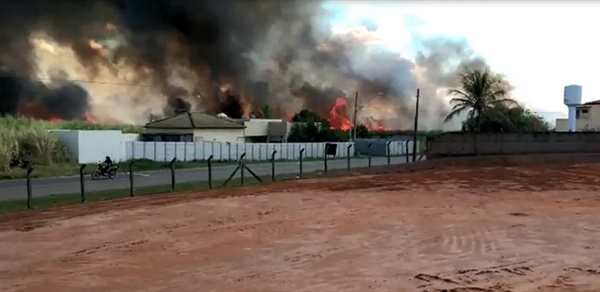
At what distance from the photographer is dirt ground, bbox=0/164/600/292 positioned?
8023mm

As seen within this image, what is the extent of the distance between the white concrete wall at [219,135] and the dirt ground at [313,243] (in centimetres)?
2725

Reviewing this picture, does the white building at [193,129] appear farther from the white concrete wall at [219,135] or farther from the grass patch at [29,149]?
the grass patch at [29,149]

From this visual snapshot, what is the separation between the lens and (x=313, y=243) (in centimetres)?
1044

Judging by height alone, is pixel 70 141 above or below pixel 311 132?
below

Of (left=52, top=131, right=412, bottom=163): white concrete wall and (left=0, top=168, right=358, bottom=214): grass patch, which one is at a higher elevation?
(left=52, top=131, right=412, bottom=163): white concrete wall

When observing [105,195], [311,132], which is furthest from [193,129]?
[105,195]

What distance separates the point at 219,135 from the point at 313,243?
121 ft

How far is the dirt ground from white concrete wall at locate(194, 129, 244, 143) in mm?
27252

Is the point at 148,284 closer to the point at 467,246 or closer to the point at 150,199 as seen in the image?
the point at 467,246

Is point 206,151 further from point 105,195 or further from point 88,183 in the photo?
point 105,195

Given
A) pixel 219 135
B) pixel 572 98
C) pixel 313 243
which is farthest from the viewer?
pixel 219 135

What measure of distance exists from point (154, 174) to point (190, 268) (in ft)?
61.5

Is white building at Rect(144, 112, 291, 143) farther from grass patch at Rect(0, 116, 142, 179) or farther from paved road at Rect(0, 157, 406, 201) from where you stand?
paved road at Rect(0, 157, 406, 201)

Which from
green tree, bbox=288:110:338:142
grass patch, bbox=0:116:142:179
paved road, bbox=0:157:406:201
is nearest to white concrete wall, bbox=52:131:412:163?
grass patch, bbox=0:116:142:179
